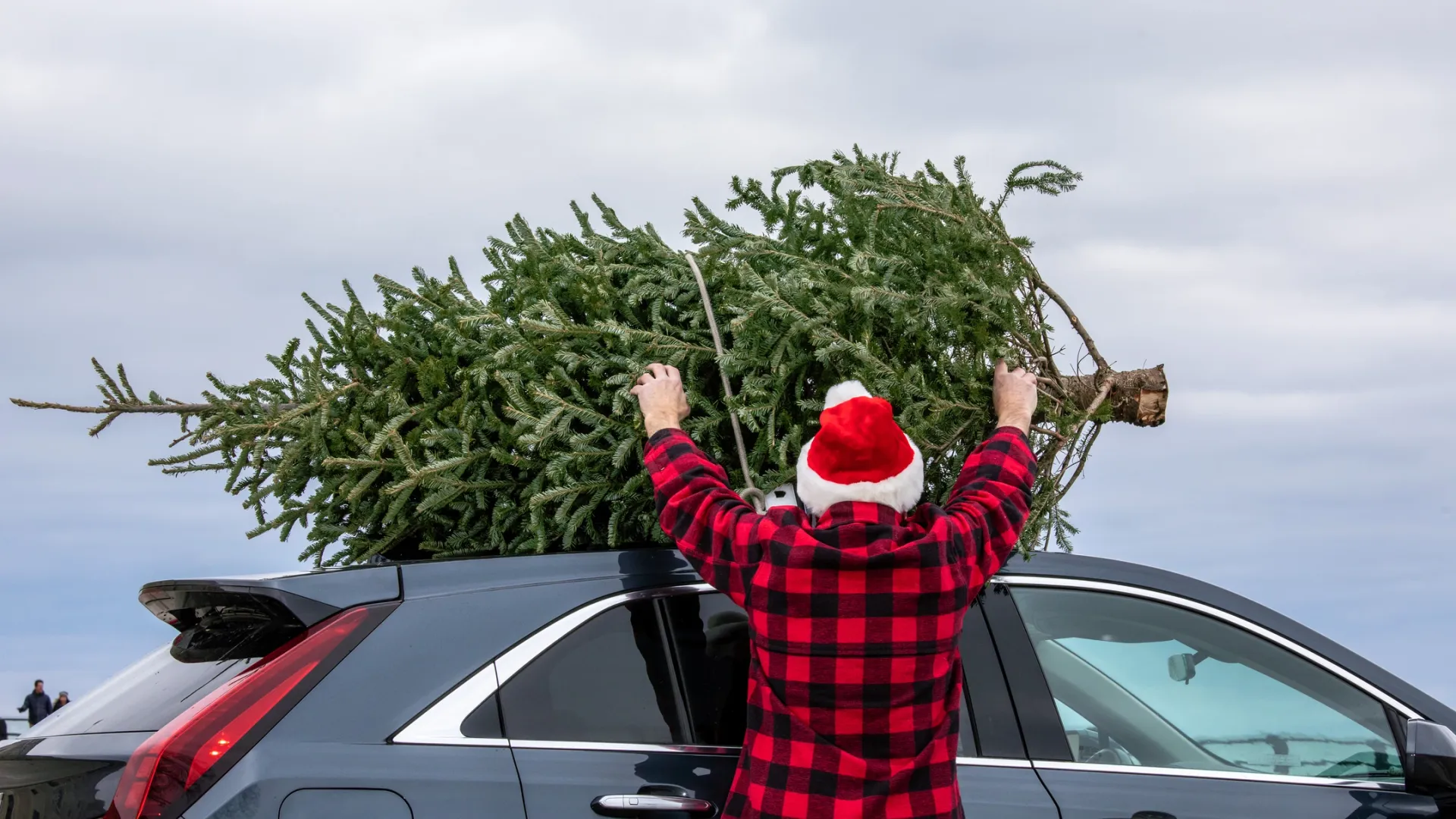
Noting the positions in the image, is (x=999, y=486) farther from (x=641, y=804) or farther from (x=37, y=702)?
(x=37, y=702)

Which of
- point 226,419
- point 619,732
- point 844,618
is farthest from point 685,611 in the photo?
point 226,419

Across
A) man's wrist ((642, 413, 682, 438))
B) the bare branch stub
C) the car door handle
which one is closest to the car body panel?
the car door handle

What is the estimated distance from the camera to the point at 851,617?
2877 millimetres

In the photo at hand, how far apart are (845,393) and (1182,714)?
1.60 meters

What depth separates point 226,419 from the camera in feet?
15.1

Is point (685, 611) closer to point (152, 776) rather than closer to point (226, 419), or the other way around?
point (152, 776)

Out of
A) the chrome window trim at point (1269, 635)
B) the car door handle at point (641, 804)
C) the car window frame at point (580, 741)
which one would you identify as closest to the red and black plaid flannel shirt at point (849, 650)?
the car door handle at point (641, 804)

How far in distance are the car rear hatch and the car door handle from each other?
77cm

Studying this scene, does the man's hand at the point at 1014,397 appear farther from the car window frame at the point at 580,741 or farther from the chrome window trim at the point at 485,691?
the chrome window trim at the point at 485,691

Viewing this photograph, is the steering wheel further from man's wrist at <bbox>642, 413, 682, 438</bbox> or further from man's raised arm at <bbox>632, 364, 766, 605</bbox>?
man's wrist at <bbox>642, 413, 682, 438</bbox>

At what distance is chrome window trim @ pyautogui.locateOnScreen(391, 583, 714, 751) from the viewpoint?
3.09 meters

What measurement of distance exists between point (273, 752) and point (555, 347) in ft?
4.76

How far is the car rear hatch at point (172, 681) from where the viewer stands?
122 inches

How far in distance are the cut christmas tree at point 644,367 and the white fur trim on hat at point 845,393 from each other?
28cm
